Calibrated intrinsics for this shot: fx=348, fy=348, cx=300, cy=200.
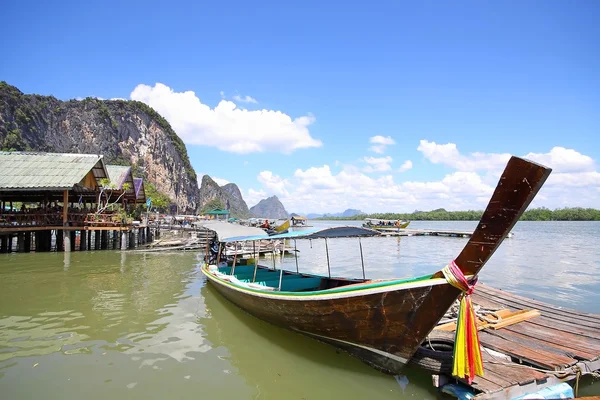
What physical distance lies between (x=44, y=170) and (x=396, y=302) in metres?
21.8

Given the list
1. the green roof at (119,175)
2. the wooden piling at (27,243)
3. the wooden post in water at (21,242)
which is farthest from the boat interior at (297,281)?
the green roof at (119,175)

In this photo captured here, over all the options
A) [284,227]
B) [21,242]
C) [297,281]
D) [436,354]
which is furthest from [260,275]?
[284,227]

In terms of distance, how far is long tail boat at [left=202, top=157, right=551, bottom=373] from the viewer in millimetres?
3592

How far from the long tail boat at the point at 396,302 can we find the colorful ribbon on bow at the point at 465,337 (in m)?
0.08

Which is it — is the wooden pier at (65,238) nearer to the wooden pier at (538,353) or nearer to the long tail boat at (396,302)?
the long tail boat at (396,302)

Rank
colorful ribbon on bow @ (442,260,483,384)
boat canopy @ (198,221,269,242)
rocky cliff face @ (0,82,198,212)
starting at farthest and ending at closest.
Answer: rocky cliff face @ (0,82,198,212) < boat canopy @ (198,221,269,242) < colorful ribbon on bow @ (442,260,483,384)

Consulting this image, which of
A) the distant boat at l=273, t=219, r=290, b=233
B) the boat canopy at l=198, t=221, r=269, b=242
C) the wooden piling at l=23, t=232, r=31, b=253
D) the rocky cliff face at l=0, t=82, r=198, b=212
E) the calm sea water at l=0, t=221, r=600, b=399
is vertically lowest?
the calm sea water at l=0, t=221, r=600, b=399

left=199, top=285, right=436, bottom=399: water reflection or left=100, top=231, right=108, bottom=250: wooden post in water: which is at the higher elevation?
left=100, top=231, right=108, bottom=250: wooden post in water

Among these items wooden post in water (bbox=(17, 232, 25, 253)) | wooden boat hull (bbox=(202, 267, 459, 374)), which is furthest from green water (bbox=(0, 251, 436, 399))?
wooden post in water (bbox=(17, 232, 25, 253))

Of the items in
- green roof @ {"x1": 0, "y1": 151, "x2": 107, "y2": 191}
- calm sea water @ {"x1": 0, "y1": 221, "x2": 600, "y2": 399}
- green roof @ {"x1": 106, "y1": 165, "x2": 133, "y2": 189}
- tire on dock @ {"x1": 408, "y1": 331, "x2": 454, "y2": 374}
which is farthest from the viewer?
green roof @ {"x1": 106, "y1": 165, "x2": 133, "y2": 189}

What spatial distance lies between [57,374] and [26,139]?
6160 cm

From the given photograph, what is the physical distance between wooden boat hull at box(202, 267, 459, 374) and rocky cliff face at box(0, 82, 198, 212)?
2247 inches

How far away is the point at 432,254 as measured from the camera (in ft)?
78.0

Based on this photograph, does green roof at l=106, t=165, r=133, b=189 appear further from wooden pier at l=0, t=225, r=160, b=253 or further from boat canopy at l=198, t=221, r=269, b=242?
boat canopy at l=198, t=221, r=269, b=242
